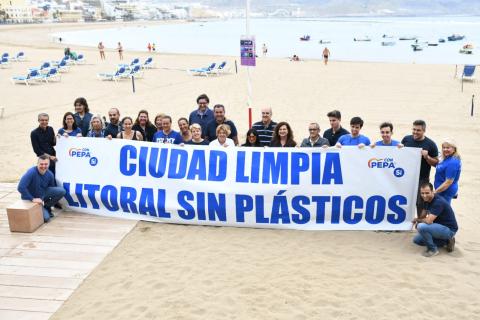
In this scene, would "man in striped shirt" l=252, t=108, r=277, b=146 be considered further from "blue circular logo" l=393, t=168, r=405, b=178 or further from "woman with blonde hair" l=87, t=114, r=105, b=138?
"woman with blonde hair" l=87, t=114, r=105, b=138

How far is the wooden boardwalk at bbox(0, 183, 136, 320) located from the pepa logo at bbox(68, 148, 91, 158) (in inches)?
38.0

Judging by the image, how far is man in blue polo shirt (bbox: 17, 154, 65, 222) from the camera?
276 inches

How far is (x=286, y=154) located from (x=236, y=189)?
0.90m

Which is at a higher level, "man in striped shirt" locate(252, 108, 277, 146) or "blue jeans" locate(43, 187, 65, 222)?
"man in striped shirt" locate(252, 108, 277, 146)

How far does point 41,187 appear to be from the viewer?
7168mm

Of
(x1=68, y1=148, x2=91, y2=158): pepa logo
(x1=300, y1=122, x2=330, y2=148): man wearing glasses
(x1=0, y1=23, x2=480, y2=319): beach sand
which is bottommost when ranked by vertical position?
(x1=0, y1=23, x2=480, y2=319): beach sand

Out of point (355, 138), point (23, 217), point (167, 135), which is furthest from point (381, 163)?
point (23, 217)

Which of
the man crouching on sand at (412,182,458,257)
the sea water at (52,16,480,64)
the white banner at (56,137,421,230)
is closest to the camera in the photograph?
the man crouching on sand at (412,182,458,257)

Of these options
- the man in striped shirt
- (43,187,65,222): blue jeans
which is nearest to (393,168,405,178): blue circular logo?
the man in striped shirt

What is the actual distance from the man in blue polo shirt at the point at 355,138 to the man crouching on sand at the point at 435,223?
1075mm

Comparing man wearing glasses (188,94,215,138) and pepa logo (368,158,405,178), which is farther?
man wearing glasses (188,94,215,138)

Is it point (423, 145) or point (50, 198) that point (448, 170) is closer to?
point (423, 145)

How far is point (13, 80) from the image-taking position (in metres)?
24.9

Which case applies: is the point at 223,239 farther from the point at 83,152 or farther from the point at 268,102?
the point at 268,102
